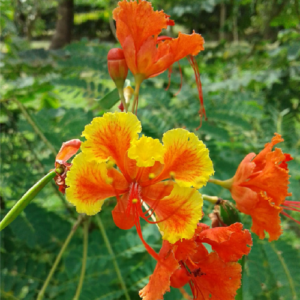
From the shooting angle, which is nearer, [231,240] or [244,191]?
[231,240]

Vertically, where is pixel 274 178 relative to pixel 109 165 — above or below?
below

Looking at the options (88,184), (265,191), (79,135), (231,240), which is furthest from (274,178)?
(79,135)

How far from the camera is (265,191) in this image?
0.79m

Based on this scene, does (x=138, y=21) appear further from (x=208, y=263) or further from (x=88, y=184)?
(x=208, y=263)

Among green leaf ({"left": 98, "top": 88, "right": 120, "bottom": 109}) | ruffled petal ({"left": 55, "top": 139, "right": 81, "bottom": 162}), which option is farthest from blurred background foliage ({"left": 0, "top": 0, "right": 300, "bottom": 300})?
ruffled petal ({"left": 55, "top": 139, "right": 81, "bottom": 162})

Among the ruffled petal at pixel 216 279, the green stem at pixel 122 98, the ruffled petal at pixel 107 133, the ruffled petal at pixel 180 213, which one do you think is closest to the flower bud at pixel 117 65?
the green stem at pixel 122 98

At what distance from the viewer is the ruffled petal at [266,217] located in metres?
0.77

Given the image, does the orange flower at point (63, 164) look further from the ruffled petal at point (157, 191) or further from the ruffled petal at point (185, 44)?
the ruffled petal at point (185, 44)

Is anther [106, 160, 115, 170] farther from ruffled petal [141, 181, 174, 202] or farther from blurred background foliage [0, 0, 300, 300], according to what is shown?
blurred background foliage [0, 0, 300, 300]

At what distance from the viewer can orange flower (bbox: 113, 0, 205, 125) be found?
2.58 feet

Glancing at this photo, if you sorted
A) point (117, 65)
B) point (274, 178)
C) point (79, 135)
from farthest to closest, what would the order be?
point (79, 135), point (117, 65), point (274, 178)

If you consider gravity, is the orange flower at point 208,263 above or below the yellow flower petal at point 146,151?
below

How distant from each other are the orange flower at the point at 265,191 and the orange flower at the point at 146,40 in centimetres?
33

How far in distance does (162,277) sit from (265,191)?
0.34 metres
